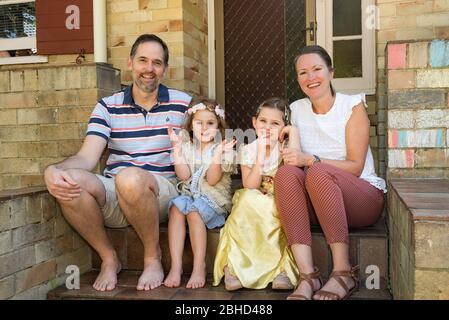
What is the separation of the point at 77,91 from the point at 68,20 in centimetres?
106

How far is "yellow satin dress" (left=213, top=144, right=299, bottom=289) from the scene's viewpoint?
215cm

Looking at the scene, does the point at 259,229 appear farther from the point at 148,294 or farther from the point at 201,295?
the point at 148,294

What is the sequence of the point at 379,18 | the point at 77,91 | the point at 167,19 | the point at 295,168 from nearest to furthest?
1. the point at 295,168
2. the point at 77,91
3. the point at 379,18
4. the point at 167,19

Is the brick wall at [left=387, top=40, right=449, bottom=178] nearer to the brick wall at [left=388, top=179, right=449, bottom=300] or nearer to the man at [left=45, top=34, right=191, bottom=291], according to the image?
the brick wall at [left=388, top=179, right=449, bottom=300]

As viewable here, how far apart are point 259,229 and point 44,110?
1.74 meters

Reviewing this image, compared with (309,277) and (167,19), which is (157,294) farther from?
(167,19)

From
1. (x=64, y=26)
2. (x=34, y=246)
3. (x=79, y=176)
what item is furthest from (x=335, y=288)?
(x=64, y=26)

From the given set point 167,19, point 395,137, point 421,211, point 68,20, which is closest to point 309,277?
point 421,211

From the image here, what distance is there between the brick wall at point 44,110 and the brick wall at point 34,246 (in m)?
0.75

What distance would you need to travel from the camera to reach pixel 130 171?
2182 millimetres

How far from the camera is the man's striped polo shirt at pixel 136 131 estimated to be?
8.22 ft

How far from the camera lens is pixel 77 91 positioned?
299cm

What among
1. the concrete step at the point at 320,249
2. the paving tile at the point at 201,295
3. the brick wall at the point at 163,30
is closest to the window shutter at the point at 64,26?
the brick wall at the point at 163,30

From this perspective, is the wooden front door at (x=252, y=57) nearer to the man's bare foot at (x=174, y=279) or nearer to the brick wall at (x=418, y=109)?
the brick wall at (x=418, y=109)
